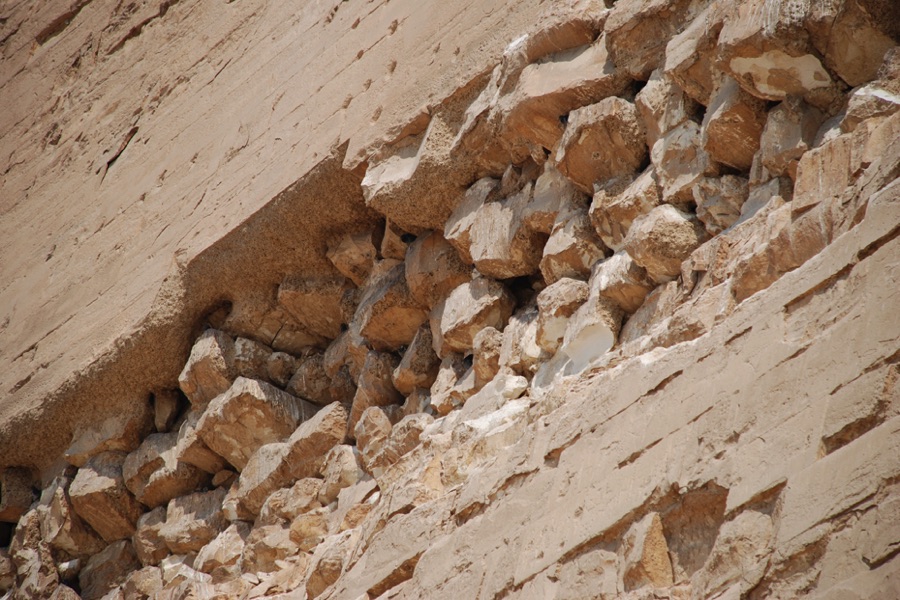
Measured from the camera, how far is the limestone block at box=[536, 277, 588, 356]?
4.73 metres

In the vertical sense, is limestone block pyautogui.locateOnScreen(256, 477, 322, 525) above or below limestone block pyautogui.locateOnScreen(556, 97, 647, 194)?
below

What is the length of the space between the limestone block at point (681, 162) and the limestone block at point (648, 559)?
1.40 metres

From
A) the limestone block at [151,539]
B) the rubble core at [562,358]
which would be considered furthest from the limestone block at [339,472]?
the limestone block at [151,539]

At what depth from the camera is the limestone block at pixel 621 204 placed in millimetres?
4578

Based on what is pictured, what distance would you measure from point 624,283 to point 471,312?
1.04 metres

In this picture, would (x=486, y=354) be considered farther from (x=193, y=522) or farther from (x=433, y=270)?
(x=193, y=522)

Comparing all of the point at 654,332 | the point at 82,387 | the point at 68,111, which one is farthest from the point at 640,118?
the point at 68,111

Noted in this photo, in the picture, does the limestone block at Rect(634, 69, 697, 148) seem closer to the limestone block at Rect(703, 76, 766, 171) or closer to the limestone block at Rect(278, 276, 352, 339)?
the limestone block at Rect(703, 76, 766, 171)

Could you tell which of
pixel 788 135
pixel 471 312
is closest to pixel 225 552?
pixel 471 312

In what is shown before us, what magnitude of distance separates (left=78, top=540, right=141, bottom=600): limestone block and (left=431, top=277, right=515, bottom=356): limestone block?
9.73 feet

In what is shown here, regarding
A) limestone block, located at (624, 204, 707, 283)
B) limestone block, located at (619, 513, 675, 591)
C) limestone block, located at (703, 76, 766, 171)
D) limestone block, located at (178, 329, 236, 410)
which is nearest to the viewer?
limestone block, located at (619, 513, 675, 591)

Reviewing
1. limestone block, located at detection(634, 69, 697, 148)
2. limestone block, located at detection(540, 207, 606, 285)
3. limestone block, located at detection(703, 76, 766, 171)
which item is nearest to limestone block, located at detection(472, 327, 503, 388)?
limestone block, located at detection(540, 207, 606, 285)

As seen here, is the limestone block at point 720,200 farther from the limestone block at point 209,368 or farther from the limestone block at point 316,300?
the limestone block at point 209,368

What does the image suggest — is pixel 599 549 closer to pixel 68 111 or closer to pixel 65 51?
pixel 68 111
